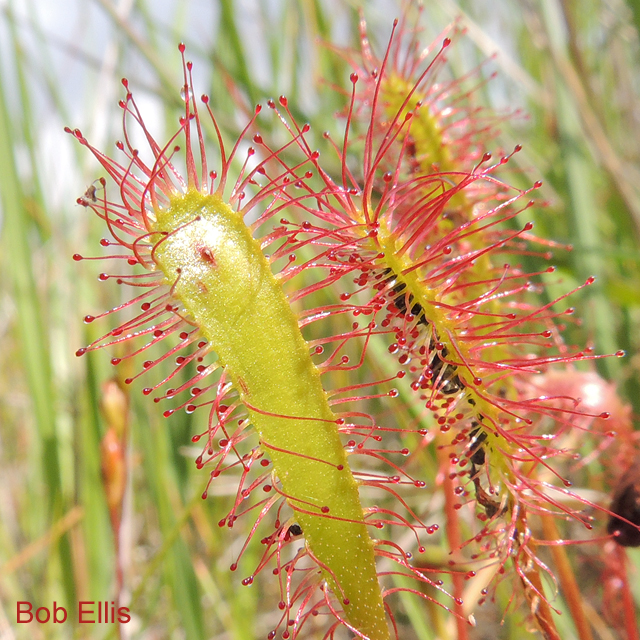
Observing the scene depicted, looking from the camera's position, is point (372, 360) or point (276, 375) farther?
point (372, 360)

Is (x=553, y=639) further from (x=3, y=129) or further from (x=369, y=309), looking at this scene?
(x=3, y=129)

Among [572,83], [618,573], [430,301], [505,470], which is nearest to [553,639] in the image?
[505,470]

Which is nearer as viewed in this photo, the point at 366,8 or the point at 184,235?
the point at 184,235

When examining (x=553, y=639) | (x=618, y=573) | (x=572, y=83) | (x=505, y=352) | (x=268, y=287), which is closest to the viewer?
(x=268, y=287)

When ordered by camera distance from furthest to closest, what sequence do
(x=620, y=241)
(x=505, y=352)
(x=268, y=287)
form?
(x=620, y=241)
(x=505, y=352)
(x=268, y=287)

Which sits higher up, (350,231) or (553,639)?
(350,231)

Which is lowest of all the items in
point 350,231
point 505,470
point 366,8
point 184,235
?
point 505,470

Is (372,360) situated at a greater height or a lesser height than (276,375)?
lesser
